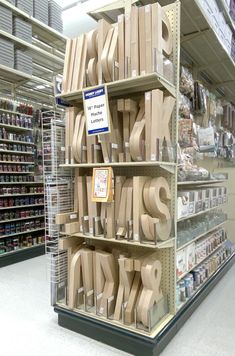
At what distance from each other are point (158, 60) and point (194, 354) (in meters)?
1.91

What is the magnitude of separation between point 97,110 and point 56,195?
2.40 feet

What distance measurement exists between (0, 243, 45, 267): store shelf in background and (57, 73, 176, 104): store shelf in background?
258 cm

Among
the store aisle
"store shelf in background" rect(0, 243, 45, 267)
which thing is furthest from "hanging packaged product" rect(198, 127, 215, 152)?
"store shelf in background" rect(0, 243, 45, 267)

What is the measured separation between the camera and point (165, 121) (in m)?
1.92

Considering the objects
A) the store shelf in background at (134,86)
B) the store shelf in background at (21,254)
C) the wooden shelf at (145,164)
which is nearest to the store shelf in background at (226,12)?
the store shelf in background at (134,86)

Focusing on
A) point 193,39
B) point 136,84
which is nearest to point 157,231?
point 136,84

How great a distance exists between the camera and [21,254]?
13.6 feet

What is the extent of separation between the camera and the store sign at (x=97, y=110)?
6.35ft

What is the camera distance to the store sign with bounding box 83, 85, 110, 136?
Result: 1.94 meters

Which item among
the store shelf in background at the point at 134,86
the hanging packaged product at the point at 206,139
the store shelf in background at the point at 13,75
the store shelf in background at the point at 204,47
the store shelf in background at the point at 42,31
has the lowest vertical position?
the hanging packaged product at the point at 206,139

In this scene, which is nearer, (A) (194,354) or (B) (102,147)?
(A) (194,354)

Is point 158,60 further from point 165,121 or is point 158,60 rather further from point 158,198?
point 158,198

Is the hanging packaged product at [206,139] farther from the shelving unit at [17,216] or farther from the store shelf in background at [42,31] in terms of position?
the store shelf in background at [42,31]

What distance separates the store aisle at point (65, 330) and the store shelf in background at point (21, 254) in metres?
0.85
